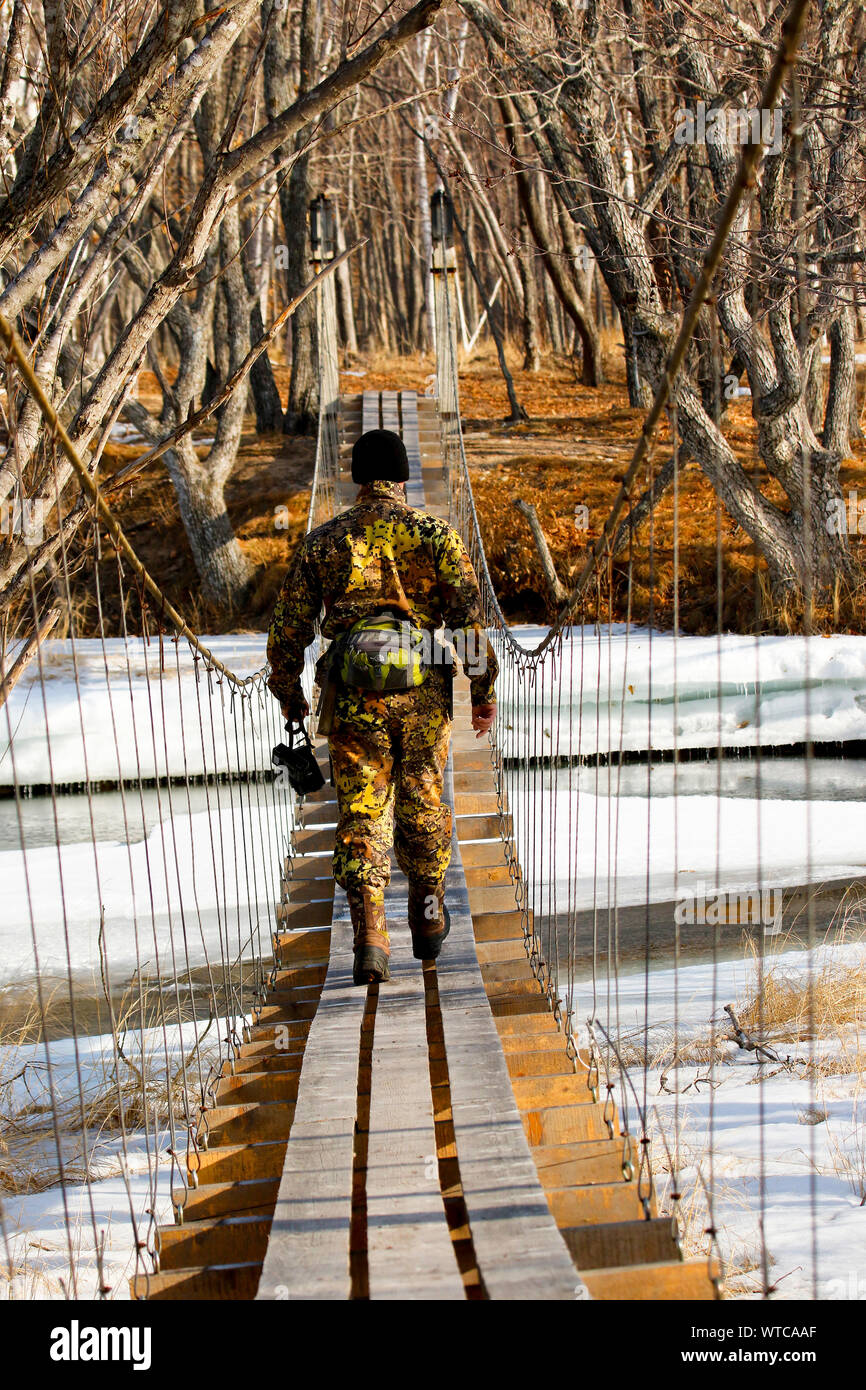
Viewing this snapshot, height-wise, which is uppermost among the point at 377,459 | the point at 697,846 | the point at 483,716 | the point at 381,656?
the point at 377,459

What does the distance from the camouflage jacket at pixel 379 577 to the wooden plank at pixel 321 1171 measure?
91 centimetres

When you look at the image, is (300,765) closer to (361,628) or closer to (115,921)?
(361,628)

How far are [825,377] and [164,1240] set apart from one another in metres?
13.2

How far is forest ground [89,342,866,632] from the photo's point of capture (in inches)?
403

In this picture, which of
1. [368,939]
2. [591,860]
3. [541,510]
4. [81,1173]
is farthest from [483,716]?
[541,510]

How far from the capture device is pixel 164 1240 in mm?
2258

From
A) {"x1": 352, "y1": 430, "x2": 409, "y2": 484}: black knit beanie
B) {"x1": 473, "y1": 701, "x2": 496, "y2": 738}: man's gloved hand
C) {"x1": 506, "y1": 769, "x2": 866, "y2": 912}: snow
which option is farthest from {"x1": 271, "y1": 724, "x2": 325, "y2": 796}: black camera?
{"x1": 506, "y1": 769, "x2": 866, "y2": 912}: snow

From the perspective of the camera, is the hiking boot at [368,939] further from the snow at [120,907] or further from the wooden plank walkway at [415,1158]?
the snow at [120,907]

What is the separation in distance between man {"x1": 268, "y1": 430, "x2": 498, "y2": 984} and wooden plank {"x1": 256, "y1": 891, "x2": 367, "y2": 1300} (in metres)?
0.19

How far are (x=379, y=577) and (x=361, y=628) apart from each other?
14cm

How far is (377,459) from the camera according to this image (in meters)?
2.91

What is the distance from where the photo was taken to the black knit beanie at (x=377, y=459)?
9.55ft
